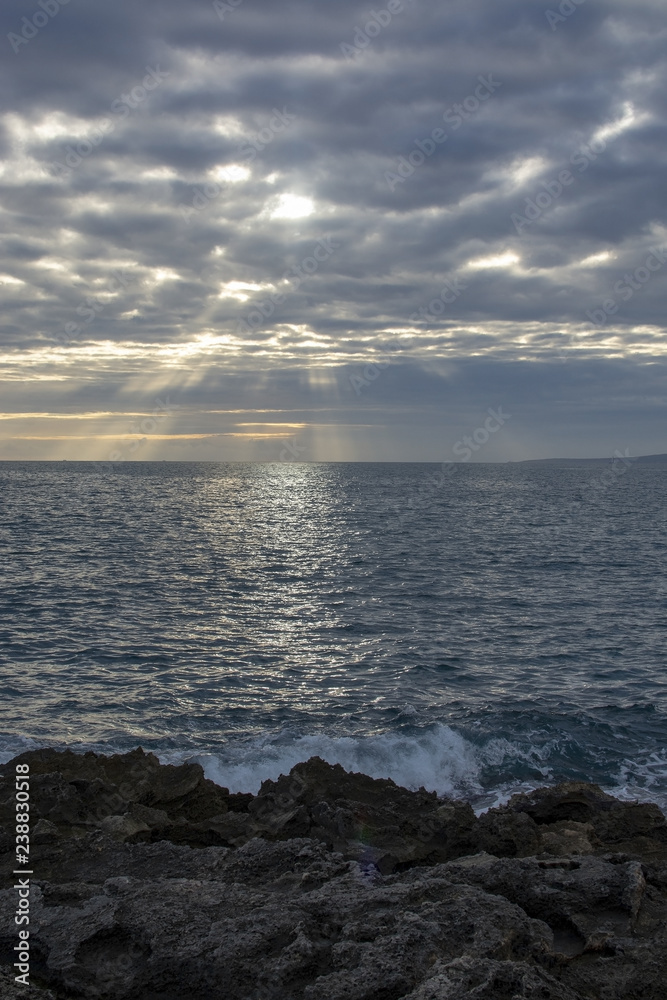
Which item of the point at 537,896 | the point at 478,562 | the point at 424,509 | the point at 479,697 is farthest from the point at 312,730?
the point at 424,509

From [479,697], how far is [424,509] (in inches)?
Answer: 3642

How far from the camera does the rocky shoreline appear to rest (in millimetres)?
7137

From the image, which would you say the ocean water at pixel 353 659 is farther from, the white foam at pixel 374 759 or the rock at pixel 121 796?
the rock at pixel 121 796

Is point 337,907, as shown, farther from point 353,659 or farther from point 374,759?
point 353,659

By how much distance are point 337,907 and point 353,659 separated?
1998cm

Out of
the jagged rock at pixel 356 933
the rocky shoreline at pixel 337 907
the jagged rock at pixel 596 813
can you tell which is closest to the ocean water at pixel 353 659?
the jagged rock at pixel 596 813

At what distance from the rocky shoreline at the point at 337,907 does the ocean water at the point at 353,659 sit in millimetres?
5712

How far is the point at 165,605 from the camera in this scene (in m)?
37.9

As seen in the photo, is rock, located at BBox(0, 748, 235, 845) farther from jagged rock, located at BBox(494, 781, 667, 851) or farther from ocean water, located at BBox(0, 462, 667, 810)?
jagged rock, located at BBox(494, 781, 667, 851)

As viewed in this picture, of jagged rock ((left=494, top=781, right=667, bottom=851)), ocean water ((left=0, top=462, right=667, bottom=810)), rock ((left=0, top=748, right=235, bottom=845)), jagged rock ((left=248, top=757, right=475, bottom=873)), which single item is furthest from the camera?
ocean water ((left=0, top=462, right=667, bottom=810))

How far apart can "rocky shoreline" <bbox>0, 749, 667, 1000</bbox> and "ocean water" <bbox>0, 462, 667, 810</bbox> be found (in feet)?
18.7

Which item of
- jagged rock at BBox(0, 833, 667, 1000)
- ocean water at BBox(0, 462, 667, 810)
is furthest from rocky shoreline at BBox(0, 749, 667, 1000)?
ocean water at BBox(0, 462, 667, 810)

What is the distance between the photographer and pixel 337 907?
26.9 ft

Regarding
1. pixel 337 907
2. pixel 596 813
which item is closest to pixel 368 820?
pixel 337 907
